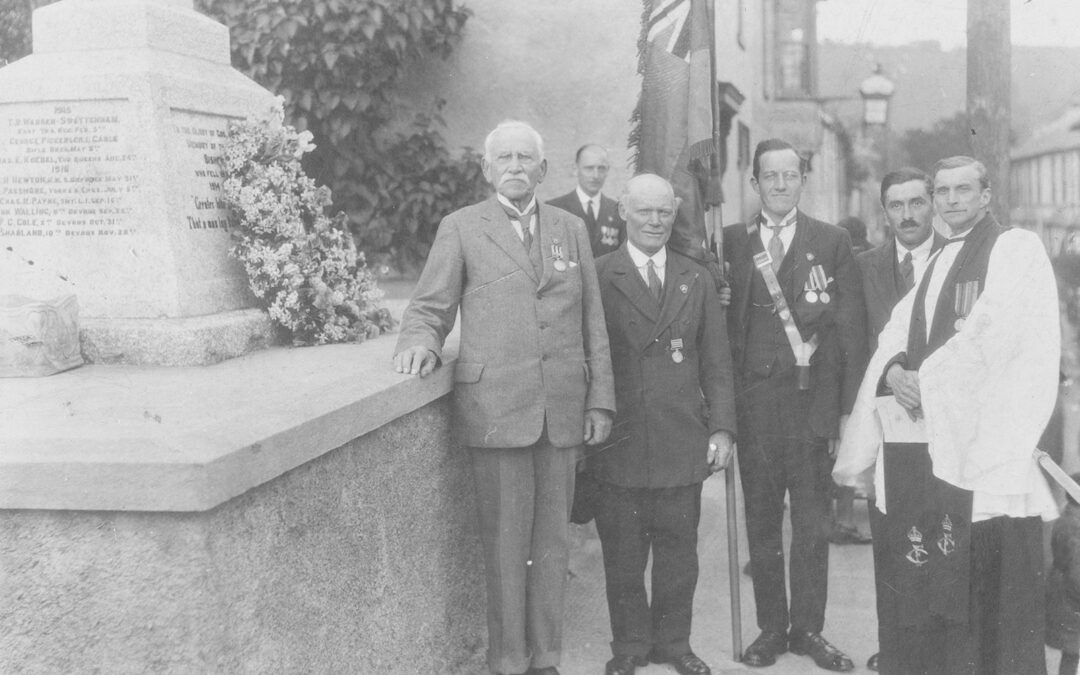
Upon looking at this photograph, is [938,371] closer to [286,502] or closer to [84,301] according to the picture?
[286,502]

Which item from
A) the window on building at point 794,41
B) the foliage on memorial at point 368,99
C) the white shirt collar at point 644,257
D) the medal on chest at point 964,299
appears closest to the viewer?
the medal on chest at point 964,299

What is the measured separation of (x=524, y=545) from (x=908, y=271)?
1901mm

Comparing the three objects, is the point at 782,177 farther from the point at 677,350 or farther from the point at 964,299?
the point at 964,299

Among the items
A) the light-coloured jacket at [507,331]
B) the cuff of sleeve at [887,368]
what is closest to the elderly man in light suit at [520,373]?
the light-coloured jacket at [507,331]

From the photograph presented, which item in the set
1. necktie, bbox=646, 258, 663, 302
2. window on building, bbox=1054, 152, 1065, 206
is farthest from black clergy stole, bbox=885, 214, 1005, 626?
window on building, bbox=1054, 152, 1065, 206

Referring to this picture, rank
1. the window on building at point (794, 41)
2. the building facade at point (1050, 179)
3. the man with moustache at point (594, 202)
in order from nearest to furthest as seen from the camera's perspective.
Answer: the building facade at point (1050, 179)
the man with moustache at point (594, 202)
the window on building at point (794, 41)

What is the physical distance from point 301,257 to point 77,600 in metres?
2.42

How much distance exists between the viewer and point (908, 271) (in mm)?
4039

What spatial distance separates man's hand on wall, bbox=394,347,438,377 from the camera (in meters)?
3.37

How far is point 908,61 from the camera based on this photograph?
9.74 meters

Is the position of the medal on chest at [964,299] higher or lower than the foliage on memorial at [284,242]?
lower

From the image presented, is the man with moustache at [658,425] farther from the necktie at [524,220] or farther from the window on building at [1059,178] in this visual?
the window on building at [1059,178]

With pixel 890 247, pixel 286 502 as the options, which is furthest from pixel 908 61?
pixel 286 502

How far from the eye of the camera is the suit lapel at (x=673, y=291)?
383cm
